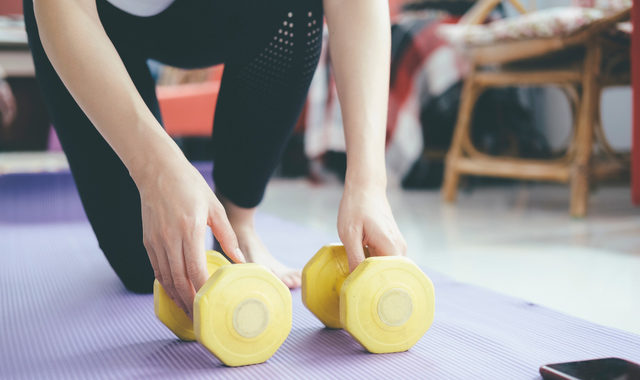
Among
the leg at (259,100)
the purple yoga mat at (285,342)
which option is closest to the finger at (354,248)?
the purple yoga mat at (285,342)

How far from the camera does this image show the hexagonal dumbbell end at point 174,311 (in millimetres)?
673

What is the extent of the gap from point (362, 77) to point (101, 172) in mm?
408

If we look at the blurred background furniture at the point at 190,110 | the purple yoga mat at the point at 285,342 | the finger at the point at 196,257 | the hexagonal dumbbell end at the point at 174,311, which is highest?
the finger at the point at 196,257

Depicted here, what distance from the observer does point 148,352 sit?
2.20 feet

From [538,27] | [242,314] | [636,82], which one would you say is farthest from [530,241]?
[242,314]

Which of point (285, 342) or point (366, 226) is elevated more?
point (366, 226)

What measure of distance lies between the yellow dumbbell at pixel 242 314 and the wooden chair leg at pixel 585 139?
4.46 feet

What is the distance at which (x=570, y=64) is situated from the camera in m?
1.85

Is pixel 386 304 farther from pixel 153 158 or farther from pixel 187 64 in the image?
pixel 187 64

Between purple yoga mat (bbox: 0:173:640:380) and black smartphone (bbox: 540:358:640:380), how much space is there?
3 cm

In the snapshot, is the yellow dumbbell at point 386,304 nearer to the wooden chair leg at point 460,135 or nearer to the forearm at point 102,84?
Result: the forearm at point 102,84

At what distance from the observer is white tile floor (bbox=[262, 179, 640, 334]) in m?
0.96

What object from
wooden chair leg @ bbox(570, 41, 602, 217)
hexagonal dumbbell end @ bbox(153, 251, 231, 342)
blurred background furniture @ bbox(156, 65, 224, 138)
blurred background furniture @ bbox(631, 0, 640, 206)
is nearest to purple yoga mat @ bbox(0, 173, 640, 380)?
hexagonal dumbbell end @ bbox(153, 251, 231, 342)

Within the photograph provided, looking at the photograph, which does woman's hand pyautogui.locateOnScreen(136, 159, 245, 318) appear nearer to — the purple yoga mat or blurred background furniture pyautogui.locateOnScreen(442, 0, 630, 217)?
the purple yoga mat
